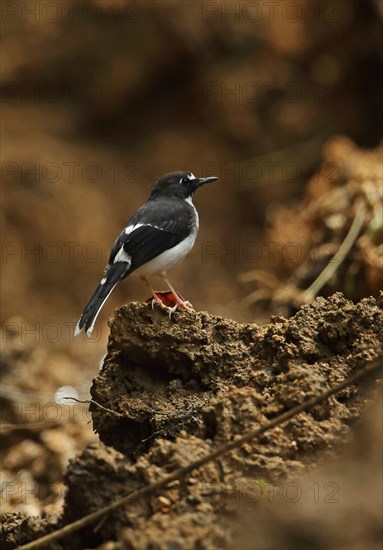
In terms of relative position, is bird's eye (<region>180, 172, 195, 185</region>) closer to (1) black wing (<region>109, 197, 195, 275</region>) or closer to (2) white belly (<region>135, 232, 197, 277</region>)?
(1) black wing (<region>109, 197, 195, 275</region>)

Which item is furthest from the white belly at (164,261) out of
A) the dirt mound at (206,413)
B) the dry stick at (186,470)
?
the dry stick at (186,470)

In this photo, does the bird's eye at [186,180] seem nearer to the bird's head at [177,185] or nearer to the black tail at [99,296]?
the bird's head at [177,185]

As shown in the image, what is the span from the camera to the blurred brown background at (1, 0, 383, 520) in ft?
40.8

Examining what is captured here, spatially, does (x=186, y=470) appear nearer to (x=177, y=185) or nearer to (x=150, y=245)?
(x=150, y=245)

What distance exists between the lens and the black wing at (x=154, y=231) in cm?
661

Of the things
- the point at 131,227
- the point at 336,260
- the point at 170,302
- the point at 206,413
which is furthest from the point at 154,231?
the point at 206,413

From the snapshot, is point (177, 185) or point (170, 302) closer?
point (170, 302)

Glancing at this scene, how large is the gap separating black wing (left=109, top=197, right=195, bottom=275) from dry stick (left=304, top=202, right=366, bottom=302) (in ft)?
5.56

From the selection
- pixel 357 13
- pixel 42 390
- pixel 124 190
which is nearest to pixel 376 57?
pixel 357 13

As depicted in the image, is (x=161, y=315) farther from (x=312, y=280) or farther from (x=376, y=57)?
(x=376, y=57)

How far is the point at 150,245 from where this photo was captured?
6672mm

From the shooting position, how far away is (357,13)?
41.0ft

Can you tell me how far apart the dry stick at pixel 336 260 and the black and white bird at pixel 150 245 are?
5.35 feet

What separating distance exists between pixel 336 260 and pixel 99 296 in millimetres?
2943
